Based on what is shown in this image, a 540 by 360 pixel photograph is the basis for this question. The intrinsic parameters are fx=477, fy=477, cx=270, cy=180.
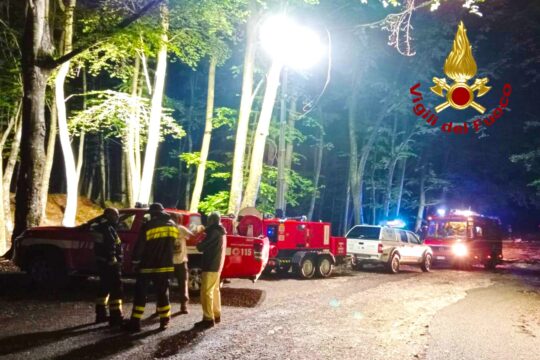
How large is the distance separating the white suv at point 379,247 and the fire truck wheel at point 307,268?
12.5 feet

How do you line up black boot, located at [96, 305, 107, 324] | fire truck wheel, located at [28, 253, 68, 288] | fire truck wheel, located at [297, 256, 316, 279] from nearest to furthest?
black boot, located at [96, 305, 107, 324], fire truck wheel, located at [28, 253, 68, 288], fire truck wheel, located at [297, 256, 316, 279]

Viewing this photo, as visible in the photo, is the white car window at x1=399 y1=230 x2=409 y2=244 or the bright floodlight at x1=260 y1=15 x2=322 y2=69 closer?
the bright floodlight at x1=260 y1=15 x2=322 y2=69

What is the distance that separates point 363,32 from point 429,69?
5639 millimetres

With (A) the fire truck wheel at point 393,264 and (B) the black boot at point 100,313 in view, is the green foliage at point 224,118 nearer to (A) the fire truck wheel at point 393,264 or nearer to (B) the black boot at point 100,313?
(A) the fire truck wheel at point 393,264

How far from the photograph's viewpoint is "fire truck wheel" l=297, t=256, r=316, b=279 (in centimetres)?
Answer: 1501

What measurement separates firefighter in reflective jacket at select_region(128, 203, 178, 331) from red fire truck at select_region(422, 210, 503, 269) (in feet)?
58.1

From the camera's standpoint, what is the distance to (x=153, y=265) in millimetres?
7422

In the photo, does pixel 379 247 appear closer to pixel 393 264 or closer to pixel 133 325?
pixel 393 264

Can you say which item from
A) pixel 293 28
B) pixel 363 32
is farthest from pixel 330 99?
pixel 293 28

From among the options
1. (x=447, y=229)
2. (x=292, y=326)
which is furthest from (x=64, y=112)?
(x=447, y=229)

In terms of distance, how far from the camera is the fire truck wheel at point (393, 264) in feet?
61.1

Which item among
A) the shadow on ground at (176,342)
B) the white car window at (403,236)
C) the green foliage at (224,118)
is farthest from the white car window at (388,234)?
the shadow on ground at (176,342)

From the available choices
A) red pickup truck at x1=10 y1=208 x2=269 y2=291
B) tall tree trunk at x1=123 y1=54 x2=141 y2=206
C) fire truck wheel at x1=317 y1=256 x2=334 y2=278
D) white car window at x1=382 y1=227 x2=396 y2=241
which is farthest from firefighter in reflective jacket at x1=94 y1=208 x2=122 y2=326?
white car window at x1=382 y1=227 x2=396 y2=241

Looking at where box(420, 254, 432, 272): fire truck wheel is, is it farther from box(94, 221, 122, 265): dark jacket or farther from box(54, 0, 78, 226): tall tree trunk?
box(94, 221, 122, 265): dark jacket
